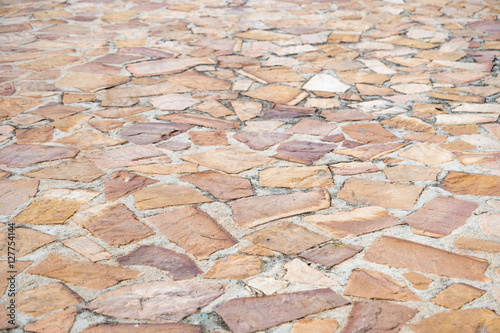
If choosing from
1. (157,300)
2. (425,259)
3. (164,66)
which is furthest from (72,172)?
(164,66)

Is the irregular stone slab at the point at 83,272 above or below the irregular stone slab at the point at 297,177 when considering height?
above

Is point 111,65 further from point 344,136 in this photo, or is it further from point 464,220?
point 464,220

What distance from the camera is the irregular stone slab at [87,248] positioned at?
207cm

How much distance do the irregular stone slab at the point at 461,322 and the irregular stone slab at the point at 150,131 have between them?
6.36 feet

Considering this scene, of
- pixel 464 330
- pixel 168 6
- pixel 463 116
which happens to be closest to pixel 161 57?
pixel 168 6

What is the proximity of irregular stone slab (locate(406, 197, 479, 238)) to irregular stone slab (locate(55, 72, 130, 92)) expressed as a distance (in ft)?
8.27

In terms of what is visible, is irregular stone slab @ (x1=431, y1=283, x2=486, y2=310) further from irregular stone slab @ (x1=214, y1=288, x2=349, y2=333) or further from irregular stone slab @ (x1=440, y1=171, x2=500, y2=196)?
irregular stone slab @ (x1=440, y1=171, x2=500, y2=196)

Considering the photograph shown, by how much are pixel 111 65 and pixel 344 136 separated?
215cm

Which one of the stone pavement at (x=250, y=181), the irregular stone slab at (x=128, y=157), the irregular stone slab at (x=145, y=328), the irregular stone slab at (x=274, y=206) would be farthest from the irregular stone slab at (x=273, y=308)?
the irregular stone slab at (x=128, y=157)

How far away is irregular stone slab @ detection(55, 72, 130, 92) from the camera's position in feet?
13.0

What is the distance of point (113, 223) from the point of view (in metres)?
2.30

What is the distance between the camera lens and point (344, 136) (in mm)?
3223

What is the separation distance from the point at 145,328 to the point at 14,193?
121cm

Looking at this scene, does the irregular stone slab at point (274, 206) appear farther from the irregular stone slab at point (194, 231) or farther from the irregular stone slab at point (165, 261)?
the irregular stone slab at point (165, 261)
